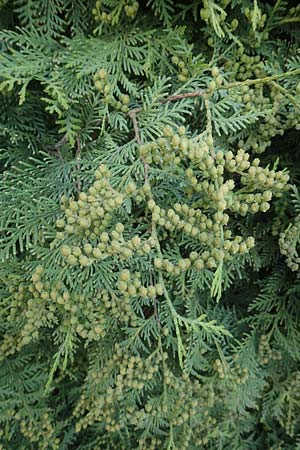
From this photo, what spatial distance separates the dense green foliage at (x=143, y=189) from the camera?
32.4 inches

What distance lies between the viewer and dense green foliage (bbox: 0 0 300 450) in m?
0.82

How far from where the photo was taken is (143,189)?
83 centimetres

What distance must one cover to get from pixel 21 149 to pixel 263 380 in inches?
36.6

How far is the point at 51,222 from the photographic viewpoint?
0.97 m

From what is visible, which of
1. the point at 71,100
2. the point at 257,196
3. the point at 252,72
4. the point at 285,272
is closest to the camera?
the point at 257,196

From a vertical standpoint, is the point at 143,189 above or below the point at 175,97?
below

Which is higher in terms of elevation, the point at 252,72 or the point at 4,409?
the point at 252,72

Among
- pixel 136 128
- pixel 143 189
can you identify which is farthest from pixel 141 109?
pixel 143 189

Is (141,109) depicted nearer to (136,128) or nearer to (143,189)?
(136,128)

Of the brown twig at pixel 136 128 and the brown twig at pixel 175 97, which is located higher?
the brown twig at pixel 175 97

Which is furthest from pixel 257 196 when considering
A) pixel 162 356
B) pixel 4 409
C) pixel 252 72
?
pixel 4 409

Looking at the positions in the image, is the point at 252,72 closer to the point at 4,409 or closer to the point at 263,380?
the point at 263,380

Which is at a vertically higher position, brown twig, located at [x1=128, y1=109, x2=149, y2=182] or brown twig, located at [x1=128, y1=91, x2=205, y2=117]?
brown twig, located at [x1=128, y1=91, x2=205, y2=117]

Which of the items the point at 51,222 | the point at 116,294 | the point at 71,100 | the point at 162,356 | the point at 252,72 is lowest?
the point at 162,356
